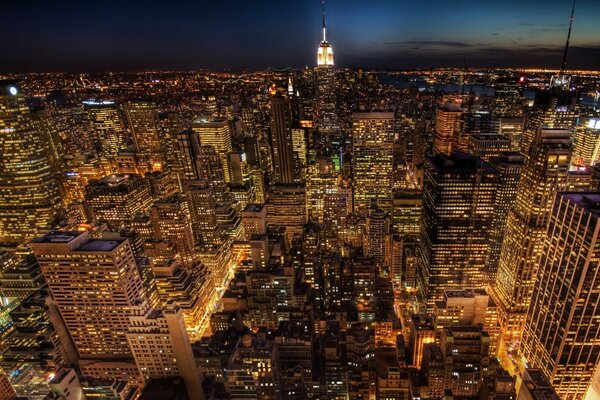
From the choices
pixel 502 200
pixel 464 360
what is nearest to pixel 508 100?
pixel 502 200

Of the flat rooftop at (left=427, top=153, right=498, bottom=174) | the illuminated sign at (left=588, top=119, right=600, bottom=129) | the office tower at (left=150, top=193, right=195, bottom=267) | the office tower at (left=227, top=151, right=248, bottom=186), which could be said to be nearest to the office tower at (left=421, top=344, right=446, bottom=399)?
the flat rooftop at (left=427, top=153, right=498, bottom=174)

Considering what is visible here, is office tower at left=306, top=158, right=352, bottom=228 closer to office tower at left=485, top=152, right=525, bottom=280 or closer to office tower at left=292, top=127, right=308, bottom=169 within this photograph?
office tower at left=292, top=127, right=308, bottom=169

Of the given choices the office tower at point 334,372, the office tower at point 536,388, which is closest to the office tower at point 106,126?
the office tower at point 334,372

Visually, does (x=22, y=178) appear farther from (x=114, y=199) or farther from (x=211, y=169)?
(x=211, y=169)

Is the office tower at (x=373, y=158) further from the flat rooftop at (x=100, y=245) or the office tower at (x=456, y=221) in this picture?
the flat rooftop at (x=100, y=245)

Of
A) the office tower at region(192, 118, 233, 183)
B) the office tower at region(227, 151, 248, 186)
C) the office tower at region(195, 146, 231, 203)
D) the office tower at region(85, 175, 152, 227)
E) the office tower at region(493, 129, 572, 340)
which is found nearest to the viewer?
the office tower at region(493, 129, 572, 340)

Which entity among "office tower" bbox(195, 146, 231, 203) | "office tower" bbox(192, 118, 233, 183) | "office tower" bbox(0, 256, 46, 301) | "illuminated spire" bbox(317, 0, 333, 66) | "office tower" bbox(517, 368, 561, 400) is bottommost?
"office tower" bbox(0, 256, 46, 301)

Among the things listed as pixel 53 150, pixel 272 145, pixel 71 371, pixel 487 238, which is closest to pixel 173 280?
pixel 71 371
